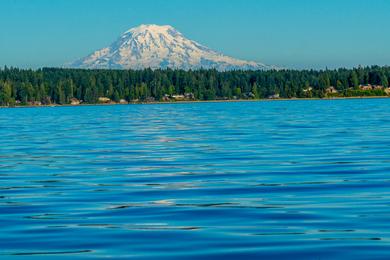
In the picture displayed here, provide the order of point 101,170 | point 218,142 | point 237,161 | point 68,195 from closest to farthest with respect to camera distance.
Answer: point 68,195 → point 101,170 → point 237,161 → point 218,142

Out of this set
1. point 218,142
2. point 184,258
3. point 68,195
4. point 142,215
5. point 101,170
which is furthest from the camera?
point 218,142

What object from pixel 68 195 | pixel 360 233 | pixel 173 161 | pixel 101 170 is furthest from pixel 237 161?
pixel 360 233

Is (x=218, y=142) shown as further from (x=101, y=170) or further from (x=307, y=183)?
(x=307, y=183)

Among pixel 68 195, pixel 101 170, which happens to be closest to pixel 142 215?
pixel 68 195

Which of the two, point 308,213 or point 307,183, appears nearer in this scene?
point 308,213

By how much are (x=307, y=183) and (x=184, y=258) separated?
457 inches

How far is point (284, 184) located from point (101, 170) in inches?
338

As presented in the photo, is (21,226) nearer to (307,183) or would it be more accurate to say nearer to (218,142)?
(307,183)

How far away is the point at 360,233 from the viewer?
17.3m

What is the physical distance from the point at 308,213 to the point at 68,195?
24.3 feet

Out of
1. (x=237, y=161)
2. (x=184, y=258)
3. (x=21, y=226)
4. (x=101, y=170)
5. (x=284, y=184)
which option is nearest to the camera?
(x=184, y=258)

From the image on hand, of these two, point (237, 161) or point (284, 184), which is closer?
point (284, 184)

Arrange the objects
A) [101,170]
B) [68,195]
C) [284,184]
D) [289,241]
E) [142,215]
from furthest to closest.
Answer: [101,170] < [284,184] < [68,195] < [142,215] < [289,241]

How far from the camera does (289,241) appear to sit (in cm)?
1666
